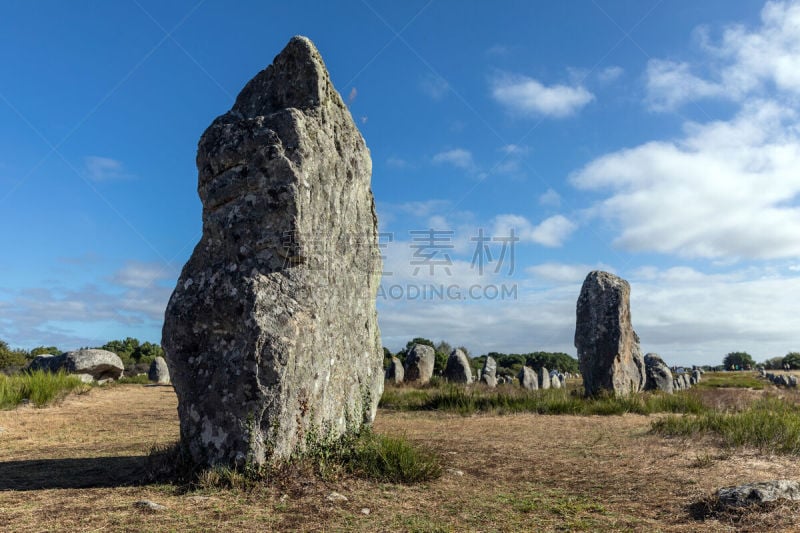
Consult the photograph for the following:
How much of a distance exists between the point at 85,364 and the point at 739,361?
215 feet

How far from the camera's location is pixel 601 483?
5.44 meters

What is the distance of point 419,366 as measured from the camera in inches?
849

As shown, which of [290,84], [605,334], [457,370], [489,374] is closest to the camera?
[290,84]

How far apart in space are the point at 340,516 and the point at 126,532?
1475 millimetres

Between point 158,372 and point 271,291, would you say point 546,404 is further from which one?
point 158,372

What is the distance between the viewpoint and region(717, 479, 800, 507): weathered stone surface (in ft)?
13.9

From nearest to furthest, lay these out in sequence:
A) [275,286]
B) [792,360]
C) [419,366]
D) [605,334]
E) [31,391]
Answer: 1. [275,286]
2. [31,391]
3. [605,334]
4. [419,366]
5. [792,360]

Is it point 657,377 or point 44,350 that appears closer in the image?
point 657,377

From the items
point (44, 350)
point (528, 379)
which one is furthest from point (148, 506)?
point (44, 350)

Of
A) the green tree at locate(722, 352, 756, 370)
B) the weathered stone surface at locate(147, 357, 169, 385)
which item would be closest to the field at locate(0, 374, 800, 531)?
the weathered stone surface at locate(147, 357, 169, 385)

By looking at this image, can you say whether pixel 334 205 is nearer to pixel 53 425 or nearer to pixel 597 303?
pixel 53 425

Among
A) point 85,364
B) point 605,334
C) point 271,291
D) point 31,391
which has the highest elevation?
point 605,334

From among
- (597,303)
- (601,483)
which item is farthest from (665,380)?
(601,483)

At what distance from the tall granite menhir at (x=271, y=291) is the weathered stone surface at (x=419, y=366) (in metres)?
15.2
